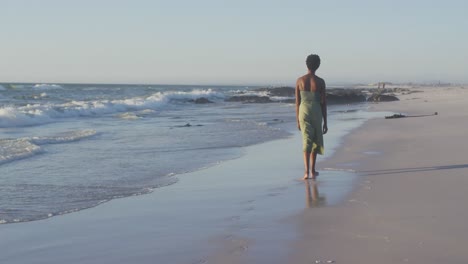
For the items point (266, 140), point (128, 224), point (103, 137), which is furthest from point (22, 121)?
point (128, 224)

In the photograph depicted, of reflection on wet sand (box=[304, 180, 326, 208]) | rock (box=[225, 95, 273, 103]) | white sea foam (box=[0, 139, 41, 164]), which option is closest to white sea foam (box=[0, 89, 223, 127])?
rock (box=[225, 95, 273, 103])

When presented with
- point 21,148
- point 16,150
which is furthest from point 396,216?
point 21,148

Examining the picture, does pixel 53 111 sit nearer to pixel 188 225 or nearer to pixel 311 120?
pixel 311 120

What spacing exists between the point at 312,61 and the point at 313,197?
218 cm

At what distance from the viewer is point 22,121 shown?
22.7 metres

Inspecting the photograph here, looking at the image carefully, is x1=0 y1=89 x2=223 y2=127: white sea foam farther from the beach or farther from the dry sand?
the dry sand

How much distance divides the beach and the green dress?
422 mm

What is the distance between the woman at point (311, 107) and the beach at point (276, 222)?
15.6 inches

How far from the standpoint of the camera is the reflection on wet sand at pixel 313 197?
18.7ft

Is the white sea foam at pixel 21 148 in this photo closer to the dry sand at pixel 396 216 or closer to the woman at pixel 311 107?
the woman at pixel 311 107

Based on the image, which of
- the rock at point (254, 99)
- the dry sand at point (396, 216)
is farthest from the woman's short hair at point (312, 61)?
the rock at point (254, 99)

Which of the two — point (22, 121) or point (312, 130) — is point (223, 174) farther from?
point (22, 121)

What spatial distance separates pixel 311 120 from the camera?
762 cm

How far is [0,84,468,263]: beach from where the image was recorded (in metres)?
4.01
